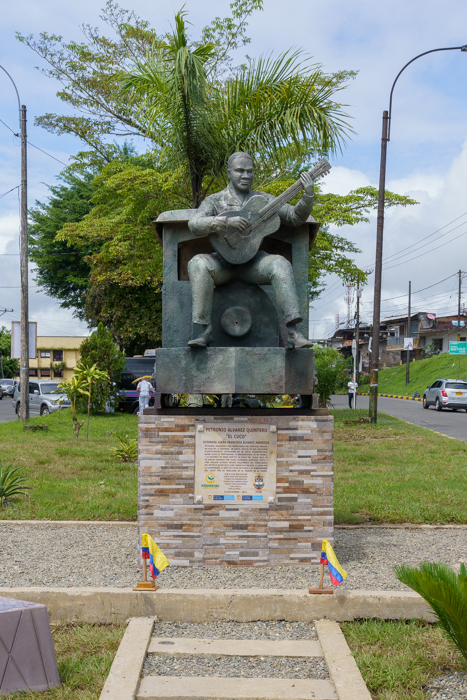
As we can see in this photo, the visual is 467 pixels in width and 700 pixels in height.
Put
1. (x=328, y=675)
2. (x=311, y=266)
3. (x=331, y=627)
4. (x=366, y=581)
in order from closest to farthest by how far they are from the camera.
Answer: (x=328, y=675)
(x=331, y=627)
(x=366, y=581)
(x=311, y=266)

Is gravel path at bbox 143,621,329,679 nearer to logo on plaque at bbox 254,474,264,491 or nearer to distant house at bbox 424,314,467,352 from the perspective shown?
logo on plaque at bbox 254,474,264,491

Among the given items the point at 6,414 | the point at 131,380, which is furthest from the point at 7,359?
the point at 131,380

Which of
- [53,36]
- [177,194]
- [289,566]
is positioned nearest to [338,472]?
[289,566]

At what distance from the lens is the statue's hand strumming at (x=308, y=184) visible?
5.02 m

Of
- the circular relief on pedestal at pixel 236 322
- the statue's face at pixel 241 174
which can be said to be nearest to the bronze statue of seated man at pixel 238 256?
the statue's face at pixel 241 174

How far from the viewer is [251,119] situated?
9.66 m

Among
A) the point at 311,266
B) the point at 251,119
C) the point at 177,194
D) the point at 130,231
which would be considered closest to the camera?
the point at 251,119

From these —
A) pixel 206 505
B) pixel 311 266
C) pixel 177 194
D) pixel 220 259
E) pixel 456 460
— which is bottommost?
pixel 456 460

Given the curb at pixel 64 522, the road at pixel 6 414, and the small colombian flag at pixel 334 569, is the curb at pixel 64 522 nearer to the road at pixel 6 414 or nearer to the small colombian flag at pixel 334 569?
the small colombian flag at pixel 334 569

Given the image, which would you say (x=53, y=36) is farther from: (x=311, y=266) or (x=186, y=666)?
(x=186, y=666)

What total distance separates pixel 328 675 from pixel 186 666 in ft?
2.42

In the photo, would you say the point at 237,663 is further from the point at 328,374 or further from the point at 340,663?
the point at 328,374

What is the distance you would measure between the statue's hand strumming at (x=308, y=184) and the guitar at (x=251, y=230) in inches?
1.4

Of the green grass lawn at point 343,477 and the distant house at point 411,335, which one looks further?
the distant house at point 411,335
